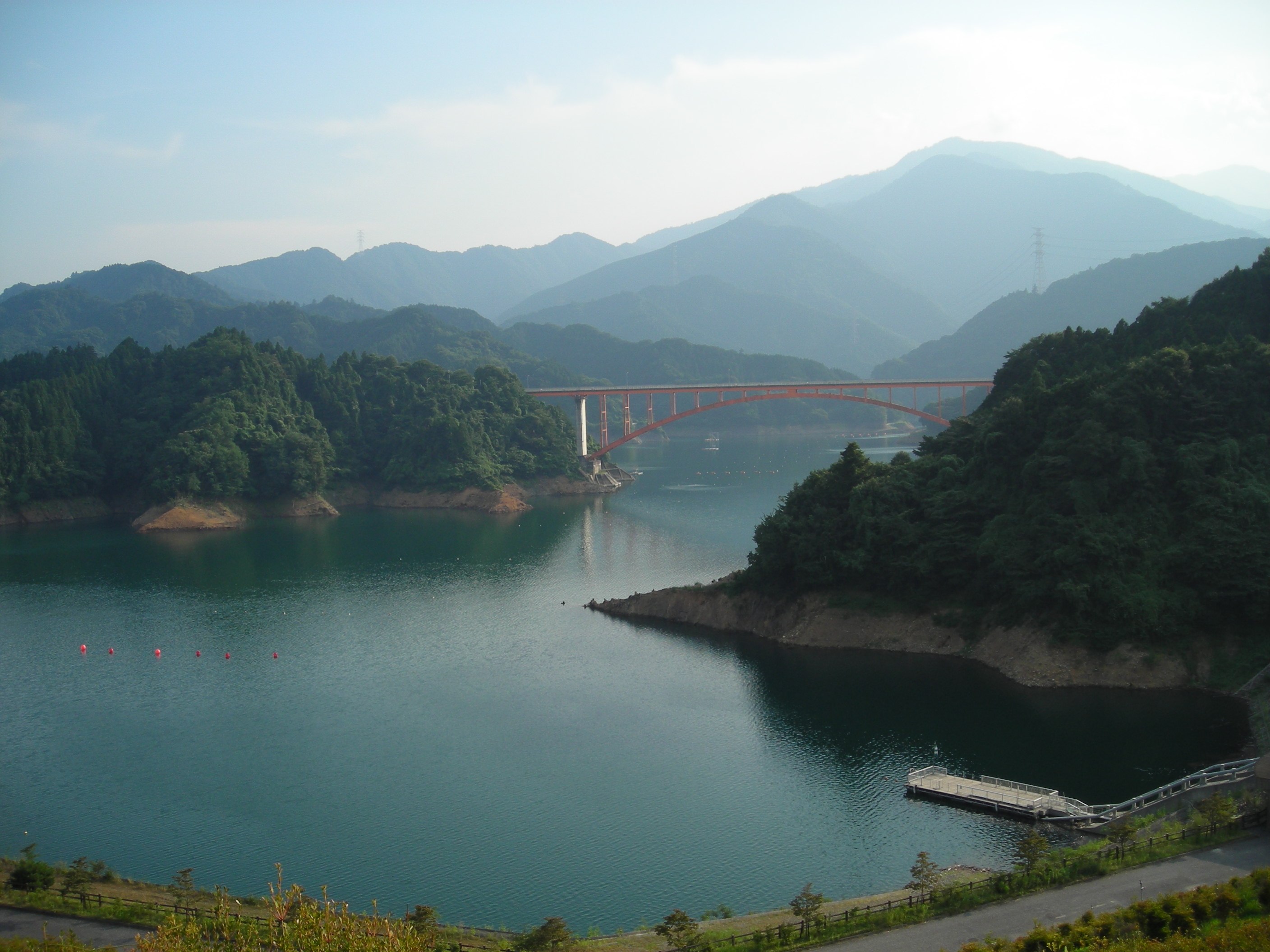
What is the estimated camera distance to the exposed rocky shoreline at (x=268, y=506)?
68.9 metres

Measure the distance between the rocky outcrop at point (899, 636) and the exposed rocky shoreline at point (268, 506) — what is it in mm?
34905

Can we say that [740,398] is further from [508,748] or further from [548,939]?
[548,939]

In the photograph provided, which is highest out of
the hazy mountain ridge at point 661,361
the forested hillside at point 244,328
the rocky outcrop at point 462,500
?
the forested hillside at point 244,328

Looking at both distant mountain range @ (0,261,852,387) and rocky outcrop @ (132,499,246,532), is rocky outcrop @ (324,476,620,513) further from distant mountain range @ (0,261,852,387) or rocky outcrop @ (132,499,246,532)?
distant mountain range @ (0,261,852,387)

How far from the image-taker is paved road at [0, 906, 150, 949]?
1680cm

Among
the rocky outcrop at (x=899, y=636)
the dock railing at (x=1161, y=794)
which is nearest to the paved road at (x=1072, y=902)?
the dock railing at (x=1161, y=794)

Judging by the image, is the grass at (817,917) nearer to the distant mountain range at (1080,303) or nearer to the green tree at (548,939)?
the green tree at (548,939)

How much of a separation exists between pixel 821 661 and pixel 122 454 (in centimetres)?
5839

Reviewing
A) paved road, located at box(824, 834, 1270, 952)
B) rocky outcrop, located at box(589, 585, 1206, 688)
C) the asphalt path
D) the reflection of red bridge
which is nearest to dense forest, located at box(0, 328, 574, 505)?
the reflection of red bridge

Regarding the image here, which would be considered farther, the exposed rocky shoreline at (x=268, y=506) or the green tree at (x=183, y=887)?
the exposed rocky shoreline at (x=268, y=506)

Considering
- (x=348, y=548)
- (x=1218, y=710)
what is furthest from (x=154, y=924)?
(x=348, y=548)

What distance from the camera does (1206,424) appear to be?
3425 centimetres

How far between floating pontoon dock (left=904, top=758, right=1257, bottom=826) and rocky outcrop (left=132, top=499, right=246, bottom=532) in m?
56.1

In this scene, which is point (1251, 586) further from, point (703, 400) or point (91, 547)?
point (703, 400)
